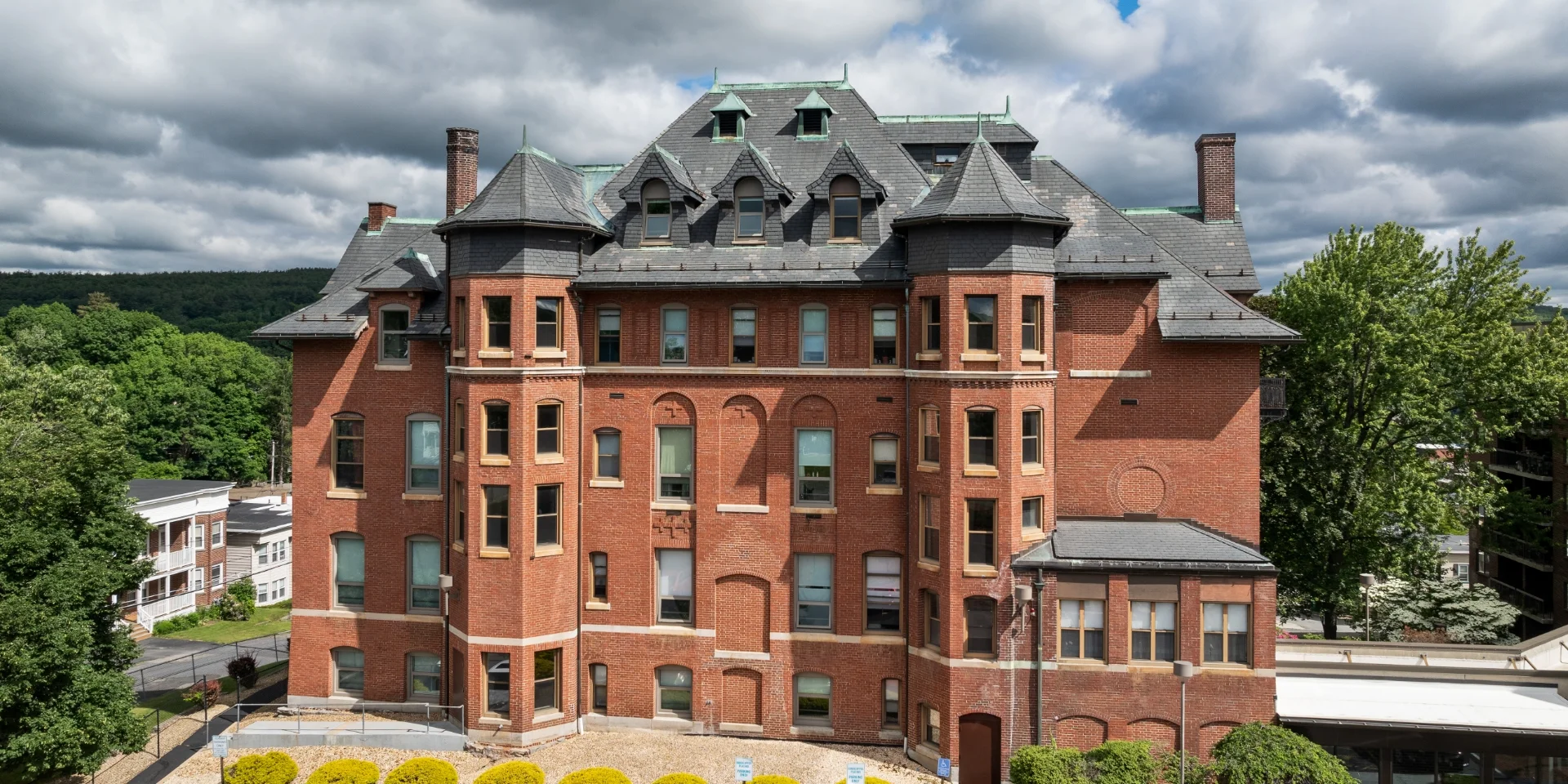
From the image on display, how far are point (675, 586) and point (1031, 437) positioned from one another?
39.0 feet

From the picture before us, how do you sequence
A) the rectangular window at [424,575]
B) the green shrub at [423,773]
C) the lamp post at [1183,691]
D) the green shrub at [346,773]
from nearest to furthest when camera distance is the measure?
1. the lamp post at [1183,691]
2. the green shrub at [423,773]
3. the green shrub at [346,773]
4. the rectangular window at [424,575]

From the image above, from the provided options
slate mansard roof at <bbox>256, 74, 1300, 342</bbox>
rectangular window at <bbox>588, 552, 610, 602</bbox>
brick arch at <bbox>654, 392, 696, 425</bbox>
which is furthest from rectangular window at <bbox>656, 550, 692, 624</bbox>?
slate mansard roof at <bbox>256, 74, 1300, 342</bbox>

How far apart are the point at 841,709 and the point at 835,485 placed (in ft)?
22.5

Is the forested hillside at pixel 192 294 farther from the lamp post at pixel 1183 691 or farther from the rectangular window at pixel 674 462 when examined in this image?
the lamp post at pixel 1183 691

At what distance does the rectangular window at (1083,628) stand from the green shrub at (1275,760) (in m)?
3.84

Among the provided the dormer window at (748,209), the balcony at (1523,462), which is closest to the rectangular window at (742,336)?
the dormer window at (748,209)

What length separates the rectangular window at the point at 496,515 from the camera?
27156mm

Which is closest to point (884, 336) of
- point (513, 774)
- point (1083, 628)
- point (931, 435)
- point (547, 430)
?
point (931, 435)

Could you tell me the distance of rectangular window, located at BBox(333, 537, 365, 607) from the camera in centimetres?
3028

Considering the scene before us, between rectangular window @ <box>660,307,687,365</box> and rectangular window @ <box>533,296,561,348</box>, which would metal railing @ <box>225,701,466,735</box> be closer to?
rectangular window @ <box>533,296,561,348</box>

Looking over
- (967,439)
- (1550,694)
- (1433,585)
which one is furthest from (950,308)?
(1433,585)

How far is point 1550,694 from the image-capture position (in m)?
26.8

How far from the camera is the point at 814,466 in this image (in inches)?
1101

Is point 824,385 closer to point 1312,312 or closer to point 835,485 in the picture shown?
point 835,485
